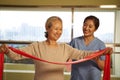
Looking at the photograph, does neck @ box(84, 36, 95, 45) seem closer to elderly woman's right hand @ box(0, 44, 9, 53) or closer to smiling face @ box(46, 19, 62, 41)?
smiling face @ box(46, 19, 62, 41)

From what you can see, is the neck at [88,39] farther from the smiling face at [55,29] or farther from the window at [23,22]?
the window at [23,22]

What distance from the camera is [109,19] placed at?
13.1 ft

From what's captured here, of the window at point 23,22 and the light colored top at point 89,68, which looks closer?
the light colored top at point 89,68

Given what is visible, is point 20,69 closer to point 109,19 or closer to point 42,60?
point 109,19

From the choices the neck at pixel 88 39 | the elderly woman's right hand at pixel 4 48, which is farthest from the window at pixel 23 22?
the elderly woman's right hand at pixel 4 48

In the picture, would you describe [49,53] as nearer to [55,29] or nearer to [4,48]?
[55,29]

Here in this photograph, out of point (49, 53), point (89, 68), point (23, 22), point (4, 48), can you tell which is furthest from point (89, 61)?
point (23, 22)

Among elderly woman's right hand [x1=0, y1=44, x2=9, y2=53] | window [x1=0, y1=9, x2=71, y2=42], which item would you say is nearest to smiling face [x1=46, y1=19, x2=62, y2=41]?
elderly woman's right hand [x1=0, y1=44, x2=9, y2=53]

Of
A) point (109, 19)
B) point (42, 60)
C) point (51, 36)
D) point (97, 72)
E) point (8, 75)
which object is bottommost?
point (8, 75)

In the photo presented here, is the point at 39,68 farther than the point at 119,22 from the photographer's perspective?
No

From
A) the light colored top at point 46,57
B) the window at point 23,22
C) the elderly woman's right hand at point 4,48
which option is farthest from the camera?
the window at point 23,22

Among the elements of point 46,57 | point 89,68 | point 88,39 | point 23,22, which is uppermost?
point 23,22

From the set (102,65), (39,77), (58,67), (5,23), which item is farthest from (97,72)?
(5,23)

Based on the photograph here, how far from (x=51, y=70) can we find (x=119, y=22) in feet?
8.72
